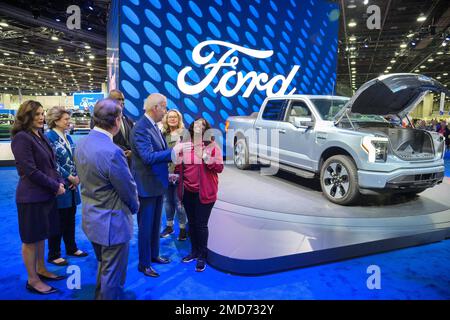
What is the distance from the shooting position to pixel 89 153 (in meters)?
2.11

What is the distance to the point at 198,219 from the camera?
3156mm

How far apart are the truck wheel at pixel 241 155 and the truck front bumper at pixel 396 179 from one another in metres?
3.08

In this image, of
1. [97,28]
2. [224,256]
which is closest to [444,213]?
[224,256]

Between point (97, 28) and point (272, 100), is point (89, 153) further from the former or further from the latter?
point (97, 28)

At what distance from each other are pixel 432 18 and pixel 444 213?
546 inches

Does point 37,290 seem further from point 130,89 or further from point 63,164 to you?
point 130,89

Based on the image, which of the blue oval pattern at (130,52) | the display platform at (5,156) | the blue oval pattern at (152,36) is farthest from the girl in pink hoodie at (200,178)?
the display platform at (5,156)

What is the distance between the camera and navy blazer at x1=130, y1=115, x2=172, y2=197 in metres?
2.81

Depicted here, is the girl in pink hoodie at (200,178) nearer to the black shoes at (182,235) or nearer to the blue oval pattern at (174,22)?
the black shoes at (182,235)

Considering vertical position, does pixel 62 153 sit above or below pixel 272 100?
below

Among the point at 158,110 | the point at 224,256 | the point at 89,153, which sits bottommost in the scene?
the point at 224,256

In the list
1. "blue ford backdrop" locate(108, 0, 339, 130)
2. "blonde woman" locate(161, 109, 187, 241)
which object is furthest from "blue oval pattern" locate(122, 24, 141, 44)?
"blonde woman" locate(161, 109, 187, 241)

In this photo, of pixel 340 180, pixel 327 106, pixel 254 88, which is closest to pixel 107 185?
pixel 340 180

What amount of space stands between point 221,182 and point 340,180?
88.4 inches
